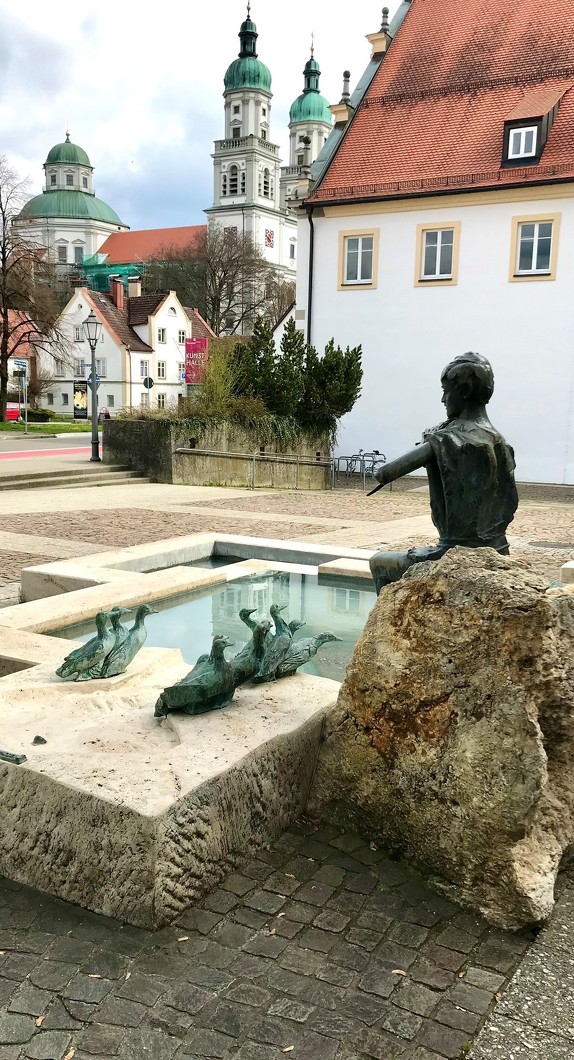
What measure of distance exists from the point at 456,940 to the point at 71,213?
122 meters

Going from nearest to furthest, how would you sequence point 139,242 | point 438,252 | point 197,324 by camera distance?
1. point 438,252
2. point 197,324
3. point 139,242

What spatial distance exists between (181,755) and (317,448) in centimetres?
2021

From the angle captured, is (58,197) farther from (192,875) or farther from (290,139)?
(192,875)

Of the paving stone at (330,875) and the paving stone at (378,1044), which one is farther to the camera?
the paving stone at (330,875)

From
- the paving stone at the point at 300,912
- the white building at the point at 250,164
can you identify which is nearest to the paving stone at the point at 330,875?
the paving stone at the point at 300,912

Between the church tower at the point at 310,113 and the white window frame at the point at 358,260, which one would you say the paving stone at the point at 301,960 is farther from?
the church tower at the point at 310,113

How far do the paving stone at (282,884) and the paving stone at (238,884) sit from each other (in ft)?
0.21

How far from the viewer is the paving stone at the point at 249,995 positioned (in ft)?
8.52

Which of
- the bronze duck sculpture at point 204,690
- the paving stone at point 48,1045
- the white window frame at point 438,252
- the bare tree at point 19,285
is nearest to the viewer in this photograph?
the paving stone at point 48,1045

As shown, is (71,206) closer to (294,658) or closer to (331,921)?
(294,658)

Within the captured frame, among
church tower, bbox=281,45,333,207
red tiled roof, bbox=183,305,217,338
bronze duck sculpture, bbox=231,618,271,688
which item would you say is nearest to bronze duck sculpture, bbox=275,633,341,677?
bronze duck sculpture, bbox=231,618,271,688

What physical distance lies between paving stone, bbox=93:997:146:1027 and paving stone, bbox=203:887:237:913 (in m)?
0.54

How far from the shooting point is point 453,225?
24.5 metres

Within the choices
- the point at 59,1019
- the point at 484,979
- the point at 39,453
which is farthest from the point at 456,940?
the point at 39,453
